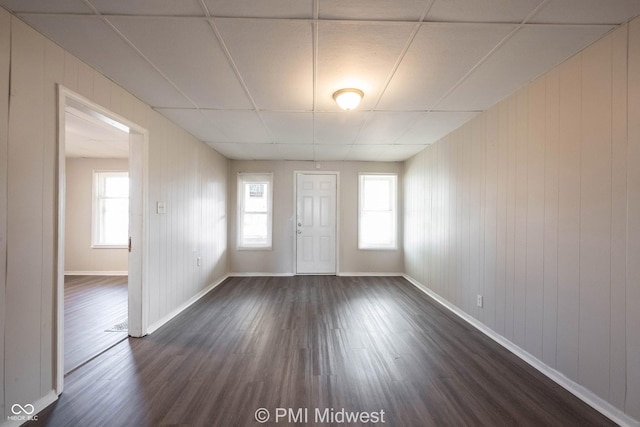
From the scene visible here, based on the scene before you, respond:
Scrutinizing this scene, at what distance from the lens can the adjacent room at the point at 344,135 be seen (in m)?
1.44

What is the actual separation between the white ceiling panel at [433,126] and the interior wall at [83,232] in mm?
5849

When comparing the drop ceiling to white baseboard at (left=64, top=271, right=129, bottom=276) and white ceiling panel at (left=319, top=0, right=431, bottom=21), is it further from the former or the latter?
white baseboard at (left=64, top=271, right=129, bottom=276)

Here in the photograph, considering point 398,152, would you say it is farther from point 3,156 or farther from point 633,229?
point 3,156

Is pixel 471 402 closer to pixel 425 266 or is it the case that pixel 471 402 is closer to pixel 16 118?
pixel 425 266

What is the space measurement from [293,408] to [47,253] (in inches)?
74.5

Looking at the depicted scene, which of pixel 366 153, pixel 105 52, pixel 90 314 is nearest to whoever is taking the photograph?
pixel 105 52

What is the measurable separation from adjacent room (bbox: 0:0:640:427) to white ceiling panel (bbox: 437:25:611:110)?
2 cm

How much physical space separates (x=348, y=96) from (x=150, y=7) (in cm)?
145

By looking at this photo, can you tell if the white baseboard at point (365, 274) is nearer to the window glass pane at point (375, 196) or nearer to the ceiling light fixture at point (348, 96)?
the window glass pane at point (375, 196)

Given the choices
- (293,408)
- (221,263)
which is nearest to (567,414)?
(293,408)

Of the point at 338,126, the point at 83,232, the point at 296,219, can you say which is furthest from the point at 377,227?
the point at 83,232

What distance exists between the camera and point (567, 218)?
178 centimetres

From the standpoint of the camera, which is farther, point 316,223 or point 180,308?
point 316,223

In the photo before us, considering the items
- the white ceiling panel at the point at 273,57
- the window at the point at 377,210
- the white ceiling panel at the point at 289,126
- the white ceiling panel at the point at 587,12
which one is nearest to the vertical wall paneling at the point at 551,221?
the white ceiling panel at the point at 587,12
